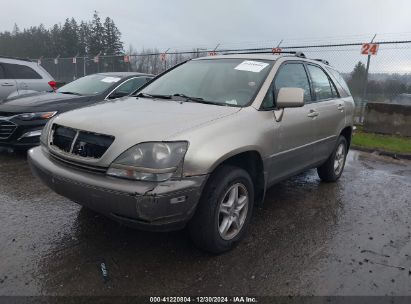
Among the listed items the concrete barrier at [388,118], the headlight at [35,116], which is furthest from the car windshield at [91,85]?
the concrete barrier at [388,118]

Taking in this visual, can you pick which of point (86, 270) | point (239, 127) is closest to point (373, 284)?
point (239, 127)

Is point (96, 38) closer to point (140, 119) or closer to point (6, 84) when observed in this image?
point (6, 84)

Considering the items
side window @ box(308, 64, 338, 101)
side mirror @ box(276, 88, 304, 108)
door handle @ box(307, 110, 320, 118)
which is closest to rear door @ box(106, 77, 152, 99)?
side window @ box(308, 64, 338, 101)

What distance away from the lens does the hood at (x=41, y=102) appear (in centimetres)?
605

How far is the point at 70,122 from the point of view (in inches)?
123

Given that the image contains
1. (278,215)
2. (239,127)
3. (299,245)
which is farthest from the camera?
(278,215)

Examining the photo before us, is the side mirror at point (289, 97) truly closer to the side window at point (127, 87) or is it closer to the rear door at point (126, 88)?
the rear door at point (126, 88)

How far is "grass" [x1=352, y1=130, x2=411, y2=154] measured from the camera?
8020mm

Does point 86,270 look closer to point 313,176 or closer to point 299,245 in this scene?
point 299,245

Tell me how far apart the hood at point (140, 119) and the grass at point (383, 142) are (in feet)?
19.5

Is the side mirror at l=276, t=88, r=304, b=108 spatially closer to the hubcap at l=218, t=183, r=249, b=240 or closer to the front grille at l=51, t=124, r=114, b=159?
the hubcap at l=218, t=183, r=249, b=240

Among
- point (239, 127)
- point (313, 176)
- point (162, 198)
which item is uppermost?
point (239, 127)

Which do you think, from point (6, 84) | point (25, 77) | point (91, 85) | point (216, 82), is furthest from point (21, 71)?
point (216, 82)

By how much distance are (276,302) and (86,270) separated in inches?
57.6
